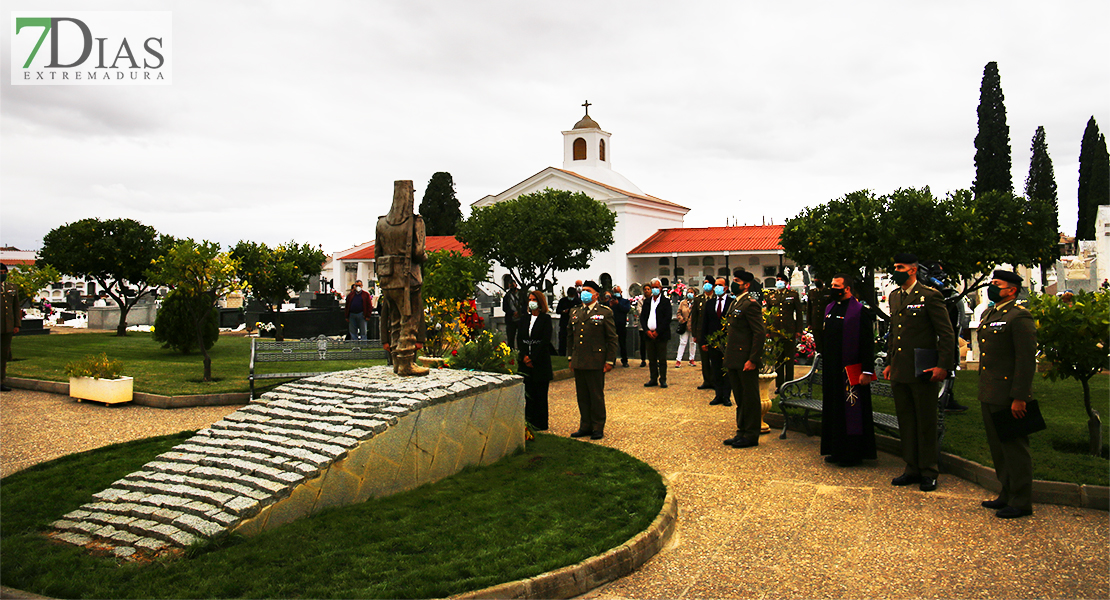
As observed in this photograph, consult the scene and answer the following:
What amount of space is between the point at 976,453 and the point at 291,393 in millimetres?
6341

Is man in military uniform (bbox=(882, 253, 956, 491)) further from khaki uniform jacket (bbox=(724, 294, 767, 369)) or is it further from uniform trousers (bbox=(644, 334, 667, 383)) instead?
uniform trousers (bbox=(644, 334, 667, 383))

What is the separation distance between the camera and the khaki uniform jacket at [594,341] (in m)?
8.50

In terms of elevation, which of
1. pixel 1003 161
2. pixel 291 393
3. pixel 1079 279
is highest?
pixel 1003 161

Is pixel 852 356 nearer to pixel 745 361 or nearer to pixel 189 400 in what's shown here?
pixel 745 361

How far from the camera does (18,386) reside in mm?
11680

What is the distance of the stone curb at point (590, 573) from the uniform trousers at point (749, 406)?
9.59 ft

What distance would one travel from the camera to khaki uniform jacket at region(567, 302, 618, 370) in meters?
8.50

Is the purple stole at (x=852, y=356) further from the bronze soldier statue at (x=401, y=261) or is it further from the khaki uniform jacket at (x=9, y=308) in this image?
the khaki uniform jacket at (x=9, y=308)

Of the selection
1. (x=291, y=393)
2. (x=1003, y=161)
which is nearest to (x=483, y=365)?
(x=291, y=393)

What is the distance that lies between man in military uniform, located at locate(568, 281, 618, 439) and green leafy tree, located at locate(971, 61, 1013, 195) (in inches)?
1277

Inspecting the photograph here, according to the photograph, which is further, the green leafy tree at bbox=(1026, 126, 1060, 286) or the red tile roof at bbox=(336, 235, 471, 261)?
the red tile roof at bbox=(336, 235, 471, 261)

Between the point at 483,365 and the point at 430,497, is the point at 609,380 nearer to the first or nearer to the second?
the point at 483,365

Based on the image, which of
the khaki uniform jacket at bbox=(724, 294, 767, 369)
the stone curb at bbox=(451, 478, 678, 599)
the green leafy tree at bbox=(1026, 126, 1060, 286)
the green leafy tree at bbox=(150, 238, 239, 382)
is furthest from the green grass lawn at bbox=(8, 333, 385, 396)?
the green leafy tree at bbox=(1026, 126, 1060, 286)

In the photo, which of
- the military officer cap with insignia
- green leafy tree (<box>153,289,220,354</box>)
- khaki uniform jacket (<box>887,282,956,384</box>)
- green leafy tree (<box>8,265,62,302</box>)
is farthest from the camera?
green leafy tree (<box>8,265,62,302</box>)
